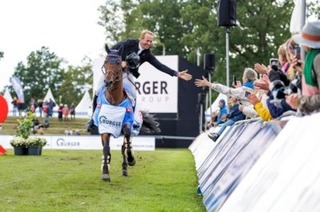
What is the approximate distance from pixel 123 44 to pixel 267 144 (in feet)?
23.5

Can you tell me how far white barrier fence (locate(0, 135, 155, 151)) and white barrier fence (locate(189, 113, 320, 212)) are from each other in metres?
28.0

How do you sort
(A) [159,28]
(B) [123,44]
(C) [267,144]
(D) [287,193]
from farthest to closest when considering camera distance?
(A) [159,28] → (B) [123,44] → (C) [267,144] → (D) [287,193]

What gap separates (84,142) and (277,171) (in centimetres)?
3123

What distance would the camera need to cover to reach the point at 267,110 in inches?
269

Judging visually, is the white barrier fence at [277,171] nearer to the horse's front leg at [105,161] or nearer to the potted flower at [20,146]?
the horse's front leg at [105,161]

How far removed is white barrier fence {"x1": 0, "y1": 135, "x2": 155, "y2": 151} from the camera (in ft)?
112

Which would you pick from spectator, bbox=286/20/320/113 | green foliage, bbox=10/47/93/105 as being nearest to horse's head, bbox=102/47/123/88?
spectator, bbox=286/20/320/113

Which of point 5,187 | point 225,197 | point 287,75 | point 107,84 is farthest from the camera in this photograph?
point 107,84

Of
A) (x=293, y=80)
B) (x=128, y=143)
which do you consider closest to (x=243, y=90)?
(x=128, y=143)

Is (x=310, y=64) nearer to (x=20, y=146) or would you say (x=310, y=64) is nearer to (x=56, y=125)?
(x=20, y=146)

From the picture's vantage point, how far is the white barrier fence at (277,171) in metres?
3.51

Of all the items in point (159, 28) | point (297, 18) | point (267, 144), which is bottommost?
point (159, 28)

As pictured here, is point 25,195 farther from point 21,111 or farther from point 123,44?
point 21,111

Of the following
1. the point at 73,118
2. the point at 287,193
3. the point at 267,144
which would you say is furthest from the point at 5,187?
the point at 73,118
